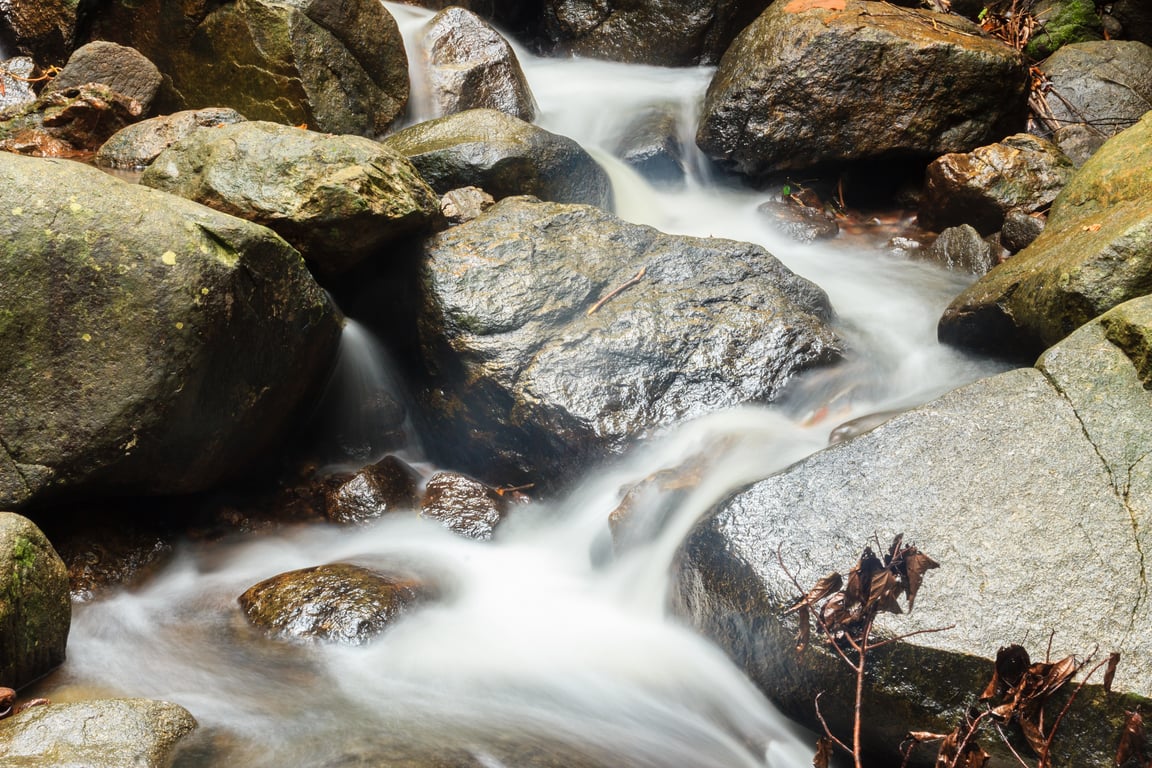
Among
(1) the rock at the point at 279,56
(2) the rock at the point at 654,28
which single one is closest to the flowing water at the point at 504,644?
(1) the rock at the point at 279,56

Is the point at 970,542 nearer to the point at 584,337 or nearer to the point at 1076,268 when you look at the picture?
the point at 1076,268

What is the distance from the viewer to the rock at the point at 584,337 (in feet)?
15.0

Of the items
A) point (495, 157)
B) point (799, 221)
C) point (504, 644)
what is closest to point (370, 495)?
point (504, 644)

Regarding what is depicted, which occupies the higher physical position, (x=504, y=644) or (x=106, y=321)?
(x=106, y=321)

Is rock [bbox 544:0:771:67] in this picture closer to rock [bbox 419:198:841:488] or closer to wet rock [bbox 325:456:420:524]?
rock [bbox 419:198:841:488]

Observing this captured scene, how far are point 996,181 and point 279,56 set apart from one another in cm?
614

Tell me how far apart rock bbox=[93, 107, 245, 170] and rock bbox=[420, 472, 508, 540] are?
3.29m

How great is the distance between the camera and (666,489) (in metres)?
4.08

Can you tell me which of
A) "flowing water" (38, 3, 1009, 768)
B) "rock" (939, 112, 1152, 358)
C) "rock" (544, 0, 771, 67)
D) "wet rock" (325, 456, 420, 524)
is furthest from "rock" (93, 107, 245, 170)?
"rock" (544, 0, 771, 67)

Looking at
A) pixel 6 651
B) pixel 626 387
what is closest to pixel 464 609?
pixel 626 387

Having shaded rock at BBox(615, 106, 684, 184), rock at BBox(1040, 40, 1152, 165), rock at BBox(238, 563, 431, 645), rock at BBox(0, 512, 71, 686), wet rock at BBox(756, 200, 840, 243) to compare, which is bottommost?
rock at BBox(238, 563, 431, 645)

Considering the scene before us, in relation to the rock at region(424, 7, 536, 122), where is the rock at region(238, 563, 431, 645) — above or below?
below

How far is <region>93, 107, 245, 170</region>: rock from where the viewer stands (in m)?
6.11

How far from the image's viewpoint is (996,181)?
7.13m
